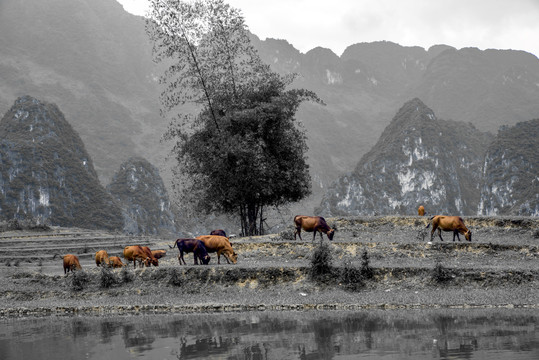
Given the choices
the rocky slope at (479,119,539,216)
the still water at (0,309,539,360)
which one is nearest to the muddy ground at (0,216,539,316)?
the still water at (0,309,539,360)

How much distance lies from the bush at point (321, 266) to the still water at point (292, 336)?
13.0 feet

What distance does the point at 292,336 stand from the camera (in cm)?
1550

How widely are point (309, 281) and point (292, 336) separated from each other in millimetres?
7741

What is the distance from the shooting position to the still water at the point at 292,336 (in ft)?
43.9

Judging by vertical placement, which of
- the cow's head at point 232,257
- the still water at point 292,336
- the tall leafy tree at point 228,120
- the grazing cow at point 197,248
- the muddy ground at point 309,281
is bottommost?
the still water at point 292,336

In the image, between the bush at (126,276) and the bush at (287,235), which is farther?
the bush at (287,235)

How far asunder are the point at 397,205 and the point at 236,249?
173 m

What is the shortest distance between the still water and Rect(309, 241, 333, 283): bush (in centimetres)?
395

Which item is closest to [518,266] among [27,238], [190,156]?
[190,156]

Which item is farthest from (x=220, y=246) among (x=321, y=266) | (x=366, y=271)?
(x=366, y=271)

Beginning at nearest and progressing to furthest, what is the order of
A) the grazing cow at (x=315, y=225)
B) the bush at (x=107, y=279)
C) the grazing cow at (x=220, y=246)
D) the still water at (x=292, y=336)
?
the still water at (x=292, y=336) < the bush at (x=107, y=279) < the grazing cow at (x=220, y=246) < the grazing cow at (x=315, y=225)

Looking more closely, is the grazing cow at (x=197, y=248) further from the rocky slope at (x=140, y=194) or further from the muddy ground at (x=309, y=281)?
the rocky slope at (x=140, y=194)

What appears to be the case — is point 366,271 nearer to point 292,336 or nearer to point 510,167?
point 292,336

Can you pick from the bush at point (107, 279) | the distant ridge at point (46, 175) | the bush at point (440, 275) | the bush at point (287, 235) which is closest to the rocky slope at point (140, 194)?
the distant ridge at point (46, 175)
